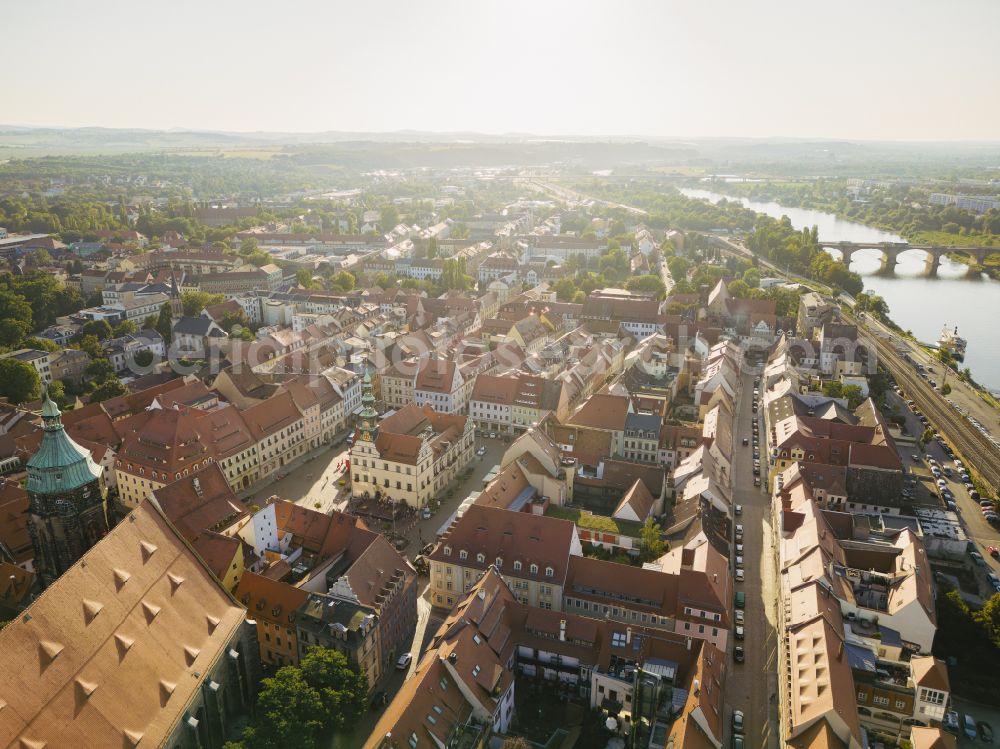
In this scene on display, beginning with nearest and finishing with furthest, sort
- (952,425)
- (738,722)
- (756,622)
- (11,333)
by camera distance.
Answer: (738,722) → (756,622) → (952,425) → (11,333)

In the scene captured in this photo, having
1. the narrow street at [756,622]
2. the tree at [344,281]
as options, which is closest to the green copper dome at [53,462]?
the narrow street at [756,622]

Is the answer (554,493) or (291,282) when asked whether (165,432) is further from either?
(291,282)

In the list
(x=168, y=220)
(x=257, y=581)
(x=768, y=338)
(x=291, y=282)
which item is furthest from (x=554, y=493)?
(x=168, y=220)

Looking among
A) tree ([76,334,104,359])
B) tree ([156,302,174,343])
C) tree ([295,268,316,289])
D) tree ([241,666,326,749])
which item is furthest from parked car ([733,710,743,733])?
tree ([295,268,316,289])

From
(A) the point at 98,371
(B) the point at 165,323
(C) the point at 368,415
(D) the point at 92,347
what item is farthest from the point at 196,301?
(C) the point at 368,415

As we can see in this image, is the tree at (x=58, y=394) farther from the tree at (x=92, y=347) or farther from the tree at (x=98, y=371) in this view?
the tree at (x=92, y=347)

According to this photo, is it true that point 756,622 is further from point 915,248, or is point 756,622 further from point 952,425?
point 915,248
